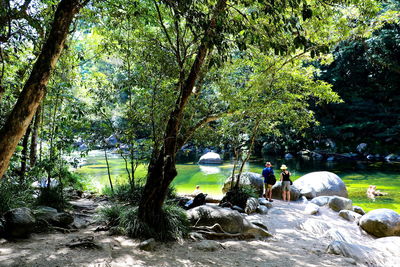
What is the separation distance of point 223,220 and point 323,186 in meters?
7.83

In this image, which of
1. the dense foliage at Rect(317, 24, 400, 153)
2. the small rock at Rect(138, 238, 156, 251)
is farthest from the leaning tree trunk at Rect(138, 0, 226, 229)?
the dense foliage at Rect(317, 24, 400, 153)

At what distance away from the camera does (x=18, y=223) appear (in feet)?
14.6

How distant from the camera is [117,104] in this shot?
8.24m

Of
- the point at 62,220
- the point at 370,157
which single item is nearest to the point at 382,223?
the point at 62,220

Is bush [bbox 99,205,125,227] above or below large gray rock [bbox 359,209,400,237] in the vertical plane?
above

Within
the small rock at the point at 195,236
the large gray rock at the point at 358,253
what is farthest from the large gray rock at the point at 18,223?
the large gray rock at the point at 358,253

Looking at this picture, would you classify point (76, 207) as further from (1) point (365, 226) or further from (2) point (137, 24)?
(1) point (365, 226)

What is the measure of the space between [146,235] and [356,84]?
31.1 metres

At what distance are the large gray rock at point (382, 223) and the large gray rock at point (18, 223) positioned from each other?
8.50m

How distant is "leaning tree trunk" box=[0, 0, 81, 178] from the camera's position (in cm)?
320

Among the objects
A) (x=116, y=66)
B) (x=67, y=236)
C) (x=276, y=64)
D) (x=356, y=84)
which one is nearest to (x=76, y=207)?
(x=67, y=236)

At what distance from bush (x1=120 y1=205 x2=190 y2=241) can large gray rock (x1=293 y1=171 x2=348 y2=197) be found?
8270 millimetres

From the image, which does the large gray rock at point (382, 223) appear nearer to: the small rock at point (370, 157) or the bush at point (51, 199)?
the bush at point (51, 199)

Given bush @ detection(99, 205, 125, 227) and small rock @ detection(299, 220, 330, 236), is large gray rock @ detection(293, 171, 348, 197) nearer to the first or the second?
small rock @ detection(299, 220, 330, 236)
